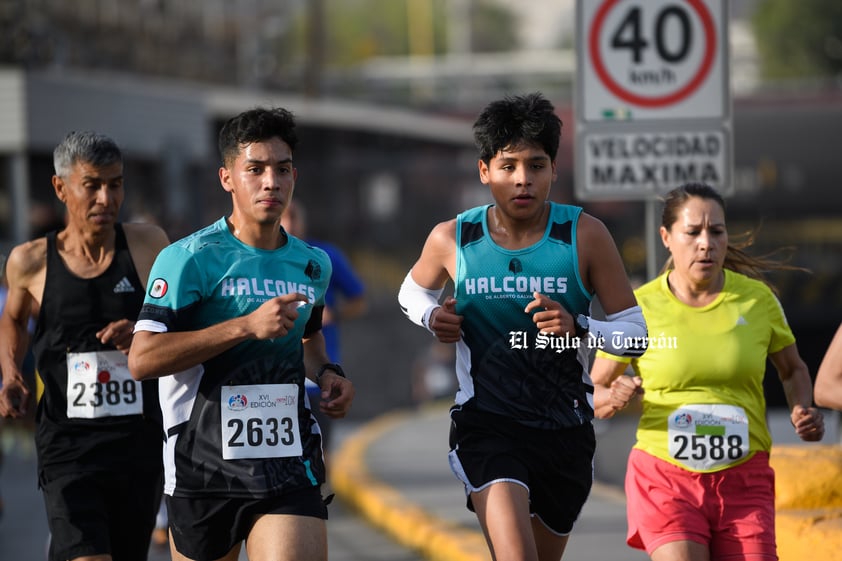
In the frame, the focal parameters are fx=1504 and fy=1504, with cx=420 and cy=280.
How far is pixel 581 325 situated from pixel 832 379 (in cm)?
Result: 85

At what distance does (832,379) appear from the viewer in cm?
501

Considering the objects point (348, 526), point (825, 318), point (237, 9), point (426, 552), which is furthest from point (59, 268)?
point (237, 9)

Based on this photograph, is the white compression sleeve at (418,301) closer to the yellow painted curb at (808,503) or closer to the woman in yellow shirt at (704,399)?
the woman in yellow shirt at (704,399)

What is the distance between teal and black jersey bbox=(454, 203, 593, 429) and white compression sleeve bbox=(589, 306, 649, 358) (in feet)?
0.29

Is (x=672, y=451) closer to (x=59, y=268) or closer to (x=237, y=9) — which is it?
(x=59, y=268)

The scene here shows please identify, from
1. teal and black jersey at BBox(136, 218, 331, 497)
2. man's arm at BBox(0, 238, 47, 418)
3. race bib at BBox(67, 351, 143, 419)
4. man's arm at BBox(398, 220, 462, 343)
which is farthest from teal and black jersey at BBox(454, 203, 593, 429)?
man's arm at BBox(0, 238, 47, 418)

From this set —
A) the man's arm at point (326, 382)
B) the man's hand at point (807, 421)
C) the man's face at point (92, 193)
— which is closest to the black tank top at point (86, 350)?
the man's face at point (92, 193)

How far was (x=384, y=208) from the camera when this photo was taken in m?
43.3

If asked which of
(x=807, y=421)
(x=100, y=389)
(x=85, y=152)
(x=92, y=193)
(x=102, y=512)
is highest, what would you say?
(x=85, y=152)

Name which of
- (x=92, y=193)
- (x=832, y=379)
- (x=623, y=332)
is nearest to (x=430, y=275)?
(x=623, y=332)

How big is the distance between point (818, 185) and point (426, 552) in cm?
2433

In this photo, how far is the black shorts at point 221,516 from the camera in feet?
15.9

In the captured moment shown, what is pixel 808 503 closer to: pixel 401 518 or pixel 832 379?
pixel 832 379

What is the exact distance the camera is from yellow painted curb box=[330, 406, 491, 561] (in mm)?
8827
